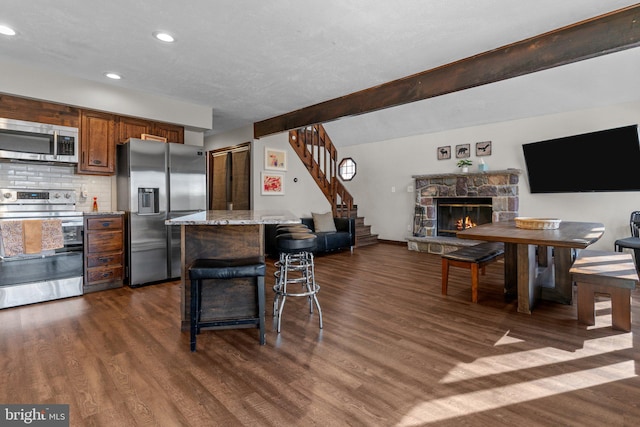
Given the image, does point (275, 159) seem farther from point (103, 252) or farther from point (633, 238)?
point (633, 238)

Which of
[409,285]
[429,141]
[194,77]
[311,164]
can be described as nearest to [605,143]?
[429,141]

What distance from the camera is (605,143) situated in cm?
448

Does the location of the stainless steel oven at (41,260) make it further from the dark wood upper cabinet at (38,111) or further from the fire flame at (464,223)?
the fire flame at (464,223)

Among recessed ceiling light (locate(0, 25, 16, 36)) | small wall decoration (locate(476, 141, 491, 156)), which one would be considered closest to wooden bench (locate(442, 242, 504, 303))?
small wall decoration (locate(476, 141, 491, 156))

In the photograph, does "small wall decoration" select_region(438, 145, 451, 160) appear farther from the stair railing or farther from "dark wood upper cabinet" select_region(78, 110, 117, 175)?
"dark wood upper cabinet" select_region(78, 110, 117, 175)

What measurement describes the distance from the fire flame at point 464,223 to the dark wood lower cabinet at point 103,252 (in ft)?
20.1

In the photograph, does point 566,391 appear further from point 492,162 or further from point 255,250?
point 492,162

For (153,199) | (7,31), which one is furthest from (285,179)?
(7,31)

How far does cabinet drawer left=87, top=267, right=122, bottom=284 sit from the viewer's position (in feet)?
12.5

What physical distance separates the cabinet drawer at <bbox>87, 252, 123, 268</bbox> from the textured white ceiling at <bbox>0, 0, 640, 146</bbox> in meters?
2.19

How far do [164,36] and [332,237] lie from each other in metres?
4.26

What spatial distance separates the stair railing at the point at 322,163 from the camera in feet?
23.1

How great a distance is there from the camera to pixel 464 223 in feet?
21.8

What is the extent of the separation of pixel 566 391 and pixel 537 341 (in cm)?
70
